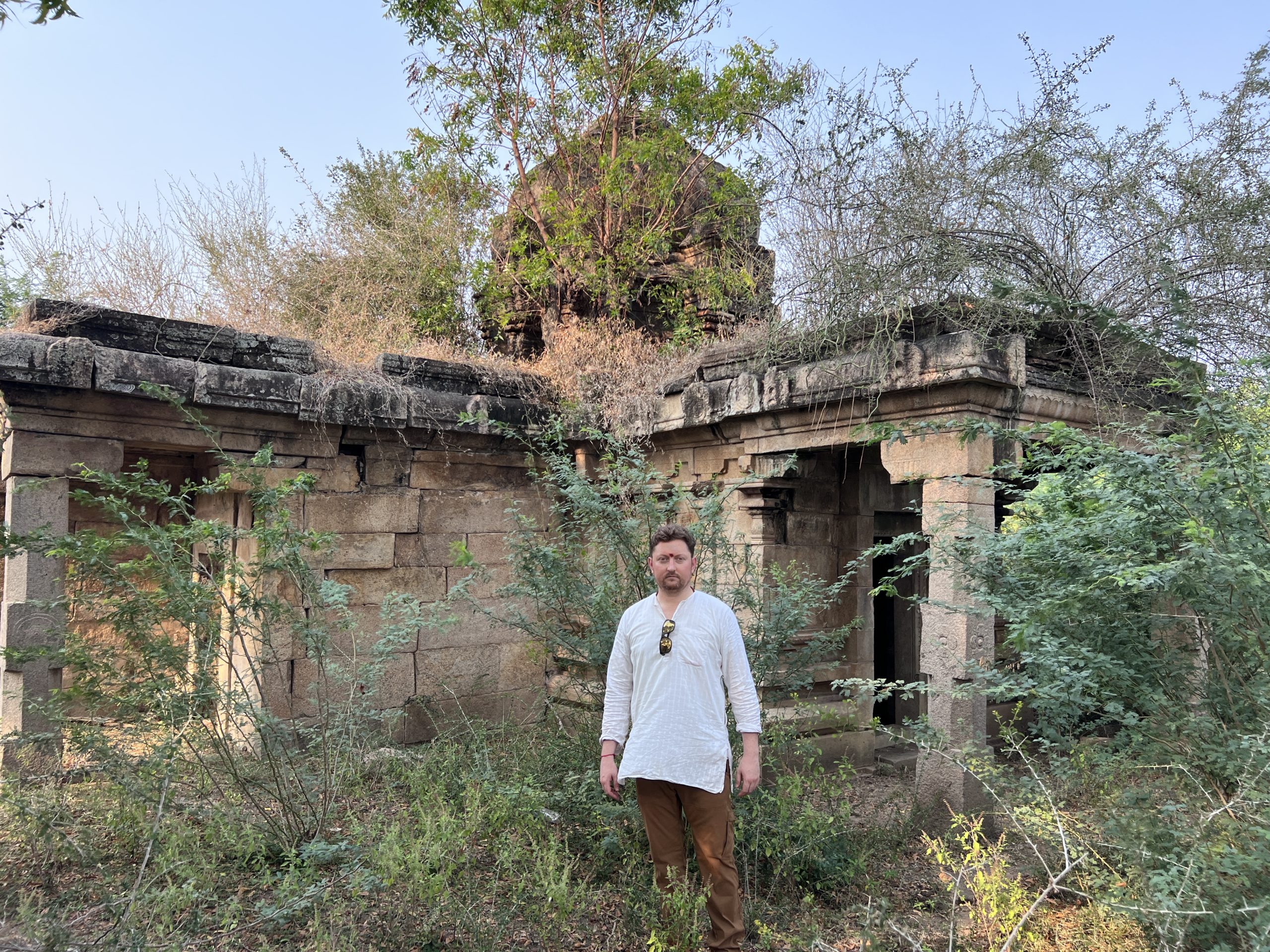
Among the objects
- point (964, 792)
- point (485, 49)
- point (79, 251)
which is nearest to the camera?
point (964, 792)

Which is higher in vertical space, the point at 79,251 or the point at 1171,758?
the point at 79,251

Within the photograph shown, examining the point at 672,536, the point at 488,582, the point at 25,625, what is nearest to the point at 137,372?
the point at 25,625

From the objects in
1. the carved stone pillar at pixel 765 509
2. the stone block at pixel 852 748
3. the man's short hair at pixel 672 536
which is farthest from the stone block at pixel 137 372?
the stone block at pixel 852 748

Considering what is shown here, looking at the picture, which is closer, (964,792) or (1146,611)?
(1146,611)

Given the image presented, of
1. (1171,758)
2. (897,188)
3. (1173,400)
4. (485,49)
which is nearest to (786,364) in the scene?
(897,188)

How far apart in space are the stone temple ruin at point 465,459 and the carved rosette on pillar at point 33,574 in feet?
0.05

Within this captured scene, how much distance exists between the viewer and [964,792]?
5.02 m

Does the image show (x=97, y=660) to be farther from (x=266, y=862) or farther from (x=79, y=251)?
(x=79, y=251)

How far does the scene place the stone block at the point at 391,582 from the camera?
6570mm

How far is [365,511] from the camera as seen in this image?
6.63 m

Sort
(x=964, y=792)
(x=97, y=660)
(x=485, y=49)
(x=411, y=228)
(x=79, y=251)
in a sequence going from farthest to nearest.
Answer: (x=411, y=228) → (x=485, y=49) → (x=79, y=251) → (x=964, y=792) → (x=97, y=660)

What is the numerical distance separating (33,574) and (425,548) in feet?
8.58

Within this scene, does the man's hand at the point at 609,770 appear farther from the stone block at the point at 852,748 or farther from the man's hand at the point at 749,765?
the stone block at the point at 852,748

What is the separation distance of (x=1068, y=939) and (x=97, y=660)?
13.9 ft
